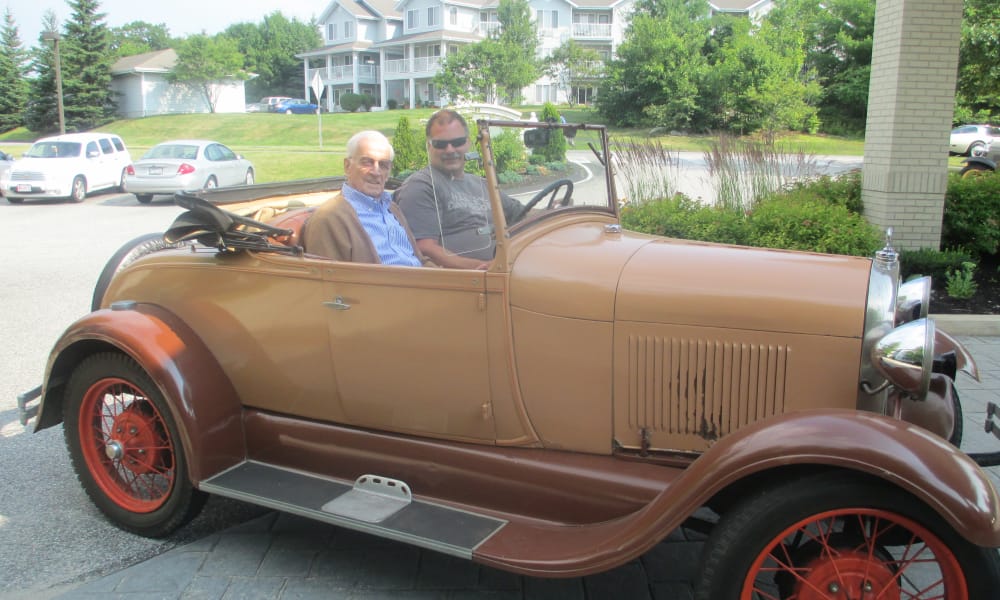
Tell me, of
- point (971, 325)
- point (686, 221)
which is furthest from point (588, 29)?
point (971, 325)

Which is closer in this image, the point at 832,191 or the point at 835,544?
the point at 835,544

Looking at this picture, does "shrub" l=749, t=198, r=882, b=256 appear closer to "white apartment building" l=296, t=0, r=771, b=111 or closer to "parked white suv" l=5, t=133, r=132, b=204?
"parked white suv" l=5, t=133, r=132, b=204

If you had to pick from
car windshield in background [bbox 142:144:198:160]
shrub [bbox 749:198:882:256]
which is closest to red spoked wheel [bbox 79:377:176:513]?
shrub [bbox 749:198:882:256]

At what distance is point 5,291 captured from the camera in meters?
7.99

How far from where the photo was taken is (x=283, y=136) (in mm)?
35375

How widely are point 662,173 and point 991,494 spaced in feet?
22.4

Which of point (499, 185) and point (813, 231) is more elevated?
point (499, 185)

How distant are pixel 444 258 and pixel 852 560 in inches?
70.0

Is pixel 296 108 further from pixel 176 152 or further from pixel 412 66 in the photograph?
pixel 176 152

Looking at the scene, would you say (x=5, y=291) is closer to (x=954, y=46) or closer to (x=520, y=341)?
(x=520, y=341)

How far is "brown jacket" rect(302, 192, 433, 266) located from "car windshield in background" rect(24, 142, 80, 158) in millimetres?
17463

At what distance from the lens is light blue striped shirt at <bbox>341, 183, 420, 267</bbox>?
3158 mm

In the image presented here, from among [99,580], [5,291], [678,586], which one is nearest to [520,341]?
[678,586]

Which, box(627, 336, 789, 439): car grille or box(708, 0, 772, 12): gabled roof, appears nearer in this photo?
box(627, 336, 789, 439): car grille
